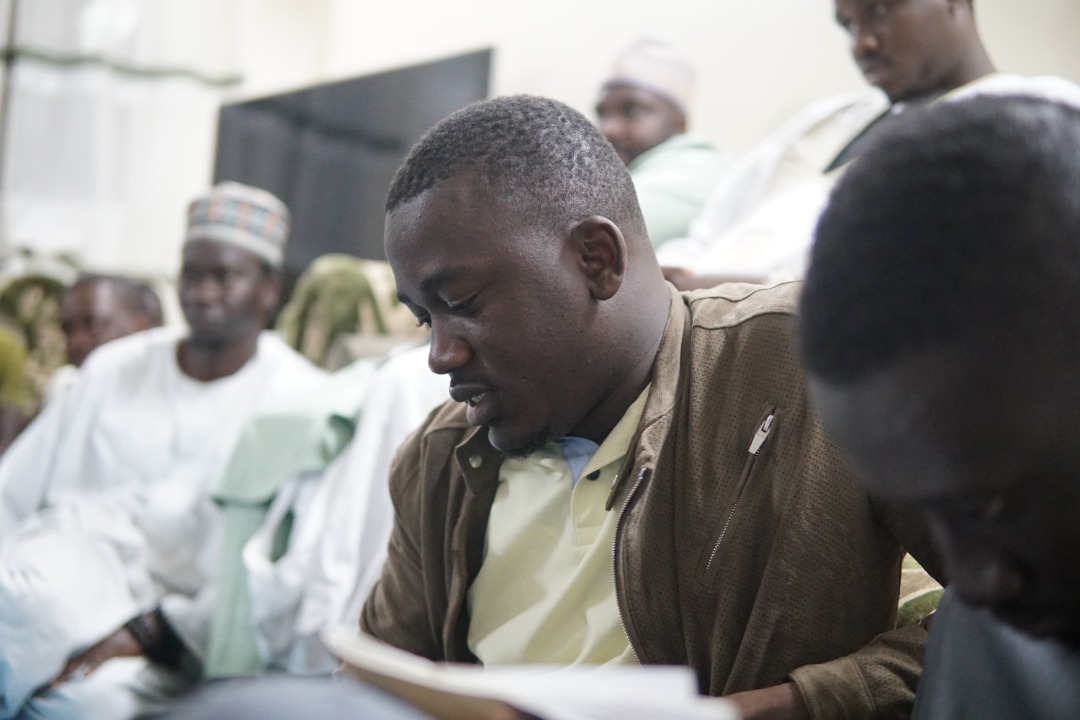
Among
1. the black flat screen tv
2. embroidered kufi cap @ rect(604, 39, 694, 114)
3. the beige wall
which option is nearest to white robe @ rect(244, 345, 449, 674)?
embroidered kufi cap @ rect(604, 39, 694, 114)

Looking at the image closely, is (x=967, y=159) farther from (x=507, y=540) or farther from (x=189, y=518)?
(x=189, y=518)

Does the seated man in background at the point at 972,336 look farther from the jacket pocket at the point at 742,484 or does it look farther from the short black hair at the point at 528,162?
the short black hair at the point at 528,162

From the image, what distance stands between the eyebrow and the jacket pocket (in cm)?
37

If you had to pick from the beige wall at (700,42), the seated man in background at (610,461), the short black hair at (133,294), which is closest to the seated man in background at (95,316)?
the short black hair at (133,294)

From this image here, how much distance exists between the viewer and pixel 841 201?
0.85 meters

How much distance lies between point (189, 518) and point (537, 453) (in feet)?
5.07

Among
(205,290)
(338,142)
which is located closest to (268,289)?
(205,290)

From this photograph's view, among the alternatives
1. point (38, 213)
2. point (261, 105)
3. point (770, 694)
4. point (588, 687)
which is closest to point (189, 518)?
point (770, 694)

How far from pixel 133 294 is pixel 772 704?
340 cm

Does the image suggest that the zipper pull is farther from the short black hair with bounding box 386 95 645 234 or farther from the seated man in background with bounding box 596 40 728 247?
the seated man in background with bounding box 596 40 728 247

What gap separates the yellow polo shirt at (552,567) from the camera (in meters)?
1.33

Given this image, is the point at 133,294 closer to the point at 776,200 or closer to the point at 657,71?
the point at 657,71

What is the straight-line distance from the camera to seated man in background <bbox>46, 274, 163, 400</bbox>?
3.89 meters

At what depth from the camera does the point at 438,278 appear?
131 cm
